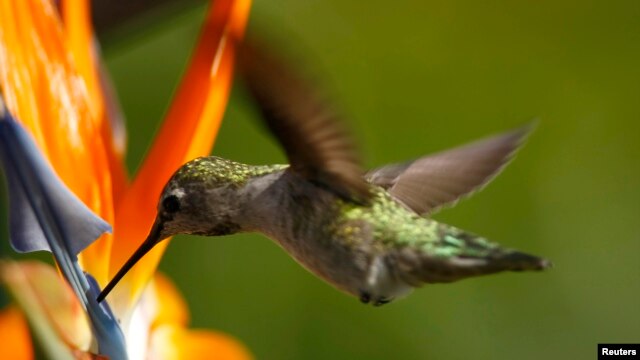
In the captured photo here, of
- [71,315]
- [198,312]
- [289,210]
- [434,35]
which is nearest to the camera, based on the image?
[71,315]

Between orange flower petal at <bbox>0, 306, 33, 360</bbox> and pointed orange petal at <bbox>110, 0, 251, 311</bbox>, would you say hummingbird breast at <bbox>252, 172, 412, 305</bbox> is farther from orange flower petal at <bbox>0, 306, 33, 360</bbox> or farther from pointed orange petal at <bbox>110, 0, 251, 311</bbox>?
orange flower petal at <bbox>0, 306, 33, 360</bbox>

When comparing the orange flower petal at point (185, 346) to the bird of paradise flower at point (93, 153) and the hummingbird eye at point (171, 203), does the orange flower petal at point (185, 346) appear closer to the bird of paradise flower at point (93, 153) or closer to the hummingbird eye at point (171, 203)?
the bird of paradise flower at point (93, 153)

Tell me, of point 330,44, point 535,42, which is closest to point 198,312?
point 330,44

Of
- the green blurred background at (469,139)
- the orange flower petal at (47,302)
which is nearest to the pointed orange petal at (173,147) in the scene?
the orange flower petal at (47,302)

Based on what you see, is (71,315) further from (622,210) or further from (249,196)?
(622,210)

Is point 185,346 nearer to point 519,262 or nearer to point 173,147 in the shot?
point 173,147

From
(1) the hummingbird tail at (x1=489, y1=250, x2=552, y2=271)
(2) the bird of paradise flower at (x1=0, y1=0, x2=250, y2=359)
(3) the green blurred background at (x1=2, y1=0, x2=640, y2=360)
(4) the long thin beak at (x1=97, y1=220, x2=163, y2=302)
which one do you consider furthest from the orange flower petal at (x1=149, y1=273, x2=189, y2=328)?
(3) the green blurred background at (x1=2, y1=0, x2=640, y2=360)
